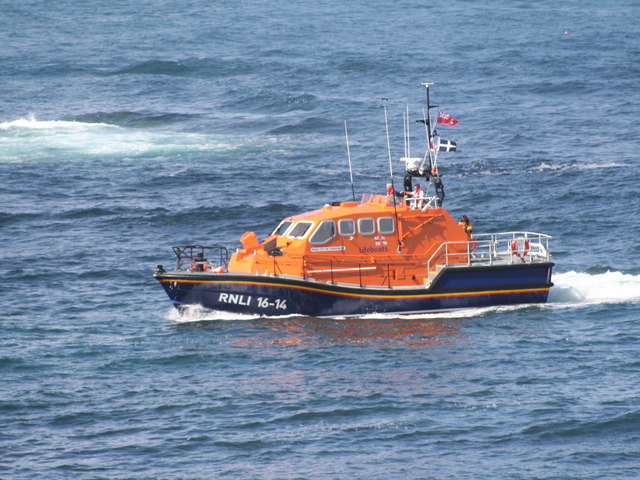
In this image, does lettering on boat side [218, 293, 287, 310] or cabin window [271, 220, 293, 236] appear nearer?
lettering on boat side [218, 293, 287, 310]

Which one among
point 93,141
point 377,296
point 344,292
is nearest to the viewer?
point 344,292

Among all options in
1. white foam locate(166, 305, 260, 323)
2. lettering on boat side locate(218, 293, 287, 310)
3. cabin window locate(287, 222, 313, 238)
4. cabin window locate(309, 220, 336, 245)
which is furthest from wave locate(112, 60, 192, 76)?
lettering on boat side locate(218, 293, 287, 310)

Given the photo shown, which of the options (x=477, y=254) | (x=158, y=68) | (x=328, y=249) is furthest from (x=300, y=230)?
(x=158, y=68)

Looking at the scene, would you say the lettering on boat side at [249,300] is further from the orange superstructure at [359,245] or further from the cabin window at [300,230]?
the cabin window at [300,230]

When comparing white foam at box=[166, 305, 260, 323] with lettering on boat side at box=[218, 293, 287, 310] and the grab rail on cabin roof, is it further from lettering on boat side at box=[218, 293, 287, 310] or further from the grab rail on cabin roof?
the grab rail on cabin roof

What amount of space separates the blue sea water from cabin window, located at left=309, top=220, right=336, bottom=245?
248 centimetres

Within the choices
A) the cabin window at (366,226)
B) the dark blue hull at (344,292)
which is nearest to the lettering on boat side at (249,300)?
the dark blue hull at (344,292)

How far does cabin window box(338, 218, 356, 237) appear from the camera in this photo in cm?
3256

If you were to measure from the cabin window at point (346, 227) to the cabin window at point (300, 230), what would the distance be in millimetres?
903

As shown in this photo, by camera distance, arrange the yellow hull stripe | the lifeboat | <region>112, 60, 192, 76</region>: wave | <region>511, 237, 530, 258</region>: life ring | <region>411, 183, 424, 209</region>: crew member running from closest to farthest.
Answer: the yellow hull stripe < the lifeboat < <region>511, 237, 530, 258</region>: life ring < <region>411, 183, 424, 209</region>: crew member < <region>112, 60, 192, 76</region>: wave

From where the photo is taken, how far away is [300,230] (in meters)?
32.7

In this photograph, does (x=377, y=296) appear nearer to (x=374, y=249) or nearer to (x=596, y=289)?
(x=374, y=249)

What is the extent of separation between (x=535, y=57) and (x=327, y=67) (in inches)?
631

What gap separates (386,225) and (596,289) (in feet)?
24.2
